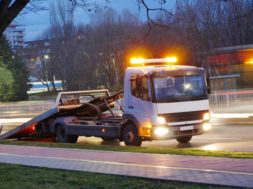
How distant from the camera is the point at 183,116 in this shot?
1338 cm

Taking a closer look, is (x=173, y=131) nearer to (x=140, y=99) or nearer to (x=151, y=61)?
(x=140, y=99)

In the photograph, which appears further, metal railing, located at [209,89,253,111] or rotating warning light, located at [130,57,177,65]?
metal railing, located at [209,89,253,111]

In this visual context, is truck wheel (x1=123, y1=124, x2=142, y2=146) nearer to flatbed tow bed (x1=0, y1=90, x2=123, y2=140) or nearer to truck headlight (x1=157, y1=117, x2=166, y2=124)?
truck headlight (x1=157, y1=117, x2=166, y2=124)

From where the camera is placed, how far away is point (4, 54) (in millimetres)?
64188

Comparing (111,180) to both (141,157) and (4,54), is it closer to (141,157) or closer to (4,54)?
(141,157)

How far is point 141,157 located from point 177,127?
325cm

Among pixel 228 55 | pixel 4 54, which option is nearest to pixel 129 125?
pixel 228 55

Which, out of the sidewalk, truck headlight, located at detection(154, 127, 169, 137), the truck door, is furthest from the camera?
the truck door

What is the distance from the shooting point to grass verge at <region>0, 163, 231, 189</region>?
22.7ft

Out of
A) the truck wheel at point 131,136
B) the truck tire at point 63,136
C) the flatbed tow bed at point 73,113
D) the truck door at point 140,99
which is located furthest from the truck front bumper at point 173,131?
the truck tire at point 63,136

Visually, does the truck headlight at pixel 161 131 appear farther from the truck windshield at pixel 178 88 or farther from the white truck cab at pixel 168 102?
the truck windshield at pixel 178 88

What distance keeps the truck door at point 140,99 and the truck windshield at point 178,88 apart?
1.07ft

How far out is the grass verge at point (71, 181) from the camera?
6926mm

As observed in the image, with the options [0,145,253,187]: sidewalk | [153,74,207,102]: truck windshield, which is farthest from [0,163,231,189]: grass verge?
[153,74,207,102]: truck windshield
